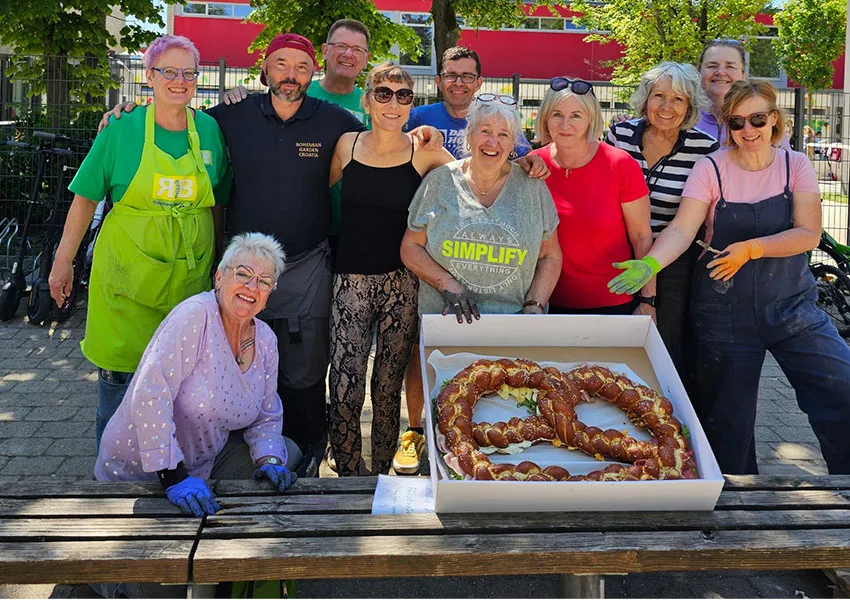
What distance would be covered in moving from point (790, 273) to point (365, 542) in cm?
224

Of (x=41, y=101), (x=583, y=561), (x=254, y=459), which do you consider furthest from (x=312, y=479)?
(x=41, y=101)

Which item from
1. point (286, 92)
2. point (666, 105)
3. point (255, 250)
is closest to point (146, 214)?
point (255, 250)

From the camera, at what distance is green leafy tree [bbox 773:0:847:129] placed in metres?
35.8

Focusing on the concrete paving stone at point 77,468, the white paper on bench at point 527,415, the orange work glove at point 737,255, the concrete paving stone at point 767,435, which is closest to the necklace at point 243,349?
the white paper on bench at point 527,415

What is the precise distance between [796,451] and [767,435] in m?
0.31

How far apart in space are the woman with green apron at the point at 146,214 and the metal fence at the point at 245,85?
21.7 feet

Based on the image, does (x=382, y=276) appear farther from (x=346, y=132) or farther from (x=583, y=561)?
(x=583, y=561)

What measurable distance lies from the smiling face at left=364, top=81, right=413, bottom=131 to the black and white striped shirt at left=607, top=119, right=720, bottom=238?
1.18m

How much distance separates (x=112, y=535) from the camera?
2434mm

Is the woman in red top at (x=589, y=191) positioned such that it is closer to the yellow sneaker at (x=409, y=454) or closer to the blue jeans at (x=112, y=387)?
the yellow sneaker at (x=409, y=454)

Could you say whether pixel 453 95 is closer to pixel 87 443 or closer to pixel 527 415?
pixel 527 415

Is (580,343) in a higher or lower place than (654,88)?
lower

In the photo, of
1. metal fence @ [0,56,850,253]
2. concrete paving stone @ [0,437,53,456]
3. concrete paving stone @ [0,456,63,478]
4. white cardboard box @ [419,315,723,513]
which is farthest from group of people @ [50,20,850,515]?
metal fence @ [0,56,850,253]

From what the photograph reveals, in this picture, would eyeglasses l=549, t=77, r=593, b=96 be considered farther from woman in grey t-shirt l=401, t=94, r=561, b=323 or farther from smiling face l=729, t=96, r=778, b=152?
smiling face l=729, t=96, r=778, b=152
